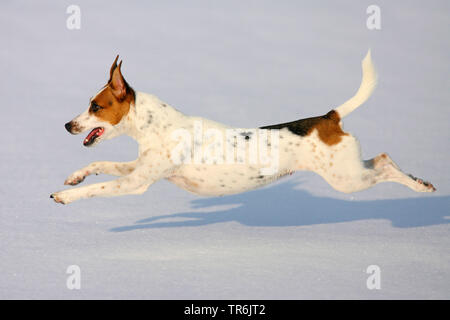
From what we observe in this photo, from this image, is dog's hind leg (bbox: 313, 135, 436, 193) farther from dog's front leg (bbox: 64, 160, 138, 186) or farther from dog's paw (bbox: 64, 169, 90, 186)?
dog's paw (bbox: 64, 169, 90, 186)

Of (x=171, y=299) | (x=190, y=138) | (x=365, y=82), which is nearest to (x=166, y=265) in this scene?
(x=171, y=299)

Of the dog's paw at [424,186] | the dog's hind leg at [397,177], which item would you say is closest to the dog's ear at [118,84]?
the dog's hind leg at [397,177]

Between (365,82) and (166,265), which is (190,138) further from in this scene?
(365,82)

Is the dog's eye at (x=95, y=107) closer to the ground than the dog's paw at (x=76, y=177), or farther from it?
farther from it

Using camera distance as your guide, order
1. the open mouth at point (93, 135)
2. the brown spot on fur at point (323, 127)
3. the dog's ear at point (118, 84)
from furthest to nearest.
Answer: the brown spot on fur at point (323, 127) → the open mouth at point (93, 135) → the dog's ear at point (118, 84)

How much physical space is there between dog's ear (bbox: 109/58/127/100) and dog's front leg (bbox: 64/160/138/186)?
0.83m

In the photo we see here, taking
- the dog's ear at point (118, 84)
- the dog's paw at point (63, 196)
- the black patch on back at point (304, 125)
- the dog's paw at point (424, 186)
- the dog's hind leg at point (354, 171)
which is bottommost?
the dog's paw at point (63, 196)

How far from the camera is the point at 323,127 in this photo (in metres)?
7.96

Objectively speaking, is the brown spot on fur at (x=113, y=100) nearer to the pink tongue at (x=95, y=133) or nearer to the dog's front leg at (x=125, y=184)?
the pink tongue at (x=95, y=133)

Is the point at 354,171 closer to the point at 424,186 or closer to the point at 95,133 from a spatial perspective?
the point at 424,186

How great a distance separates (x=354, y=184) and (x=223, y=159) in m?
1.34

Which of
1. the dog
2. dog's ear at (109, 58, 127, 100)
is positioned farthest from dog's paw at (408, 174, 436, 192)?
dog's ear at (109, 58, 127, 100)

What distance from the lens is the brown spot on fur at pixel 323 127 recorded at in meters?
7.93

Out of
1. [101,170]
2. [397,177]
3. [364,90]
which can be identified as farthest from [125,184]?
[397,177]
